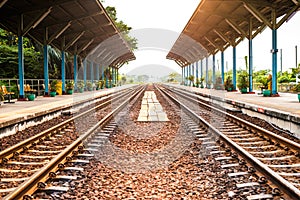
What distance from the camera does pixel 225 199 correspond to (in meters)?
3.96

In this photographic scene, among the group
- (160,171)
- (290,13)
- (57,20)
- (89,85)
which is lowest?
(160,171)

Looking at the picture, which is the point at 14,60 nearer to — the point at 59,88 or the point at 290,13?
the point at 59,88

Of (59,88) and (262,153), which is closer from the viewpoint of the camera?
(262,153)

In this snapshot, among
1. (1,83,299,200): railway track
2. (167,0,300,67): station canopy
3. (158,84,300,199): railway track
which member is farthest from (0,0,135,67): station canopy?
(158,84,300,199): railway track

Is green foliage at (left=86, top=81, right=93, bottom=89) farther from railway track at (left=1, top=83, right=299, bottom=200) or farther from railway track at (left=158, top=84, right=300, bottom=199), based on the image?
railway track at (left=1, top=83, right=299, bottom=200)

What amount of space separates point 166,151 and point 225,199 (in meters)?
2.74

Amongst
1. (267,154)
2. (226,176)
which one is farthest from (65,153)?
(267,154)

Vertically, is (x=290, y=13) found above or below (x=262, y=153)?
above

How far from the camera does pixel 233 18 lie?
71.6 feet

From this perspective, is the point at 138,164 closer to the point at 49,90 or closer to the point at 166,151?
the point at 166,151

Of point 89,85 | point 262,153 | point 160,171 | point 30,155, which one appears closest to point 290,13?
point 262,153

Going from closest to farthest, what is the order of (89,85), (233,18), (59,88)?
1. (233,18)
2. (59,88)
3. (89,85)

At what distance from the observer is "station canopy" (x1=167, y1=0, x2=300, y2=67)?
18062 mm

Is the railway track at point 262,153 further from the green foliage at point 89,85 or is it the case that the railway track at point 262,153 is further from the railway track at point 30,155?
the green foliage at point 89,85
